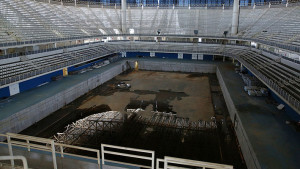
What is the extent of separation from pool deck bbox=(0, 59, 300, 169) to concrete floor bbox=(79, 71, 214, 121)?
219cm

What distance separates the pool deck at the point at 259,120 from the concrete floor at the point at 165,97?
219 cm

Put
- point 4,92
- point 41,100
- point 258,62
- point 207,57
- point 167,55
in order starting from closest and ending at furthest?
point 41,100 → point 4,92 → point 258,62 → point 207,57 → point 167,55

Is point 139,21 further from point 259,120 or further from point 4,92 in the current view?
point 259,120

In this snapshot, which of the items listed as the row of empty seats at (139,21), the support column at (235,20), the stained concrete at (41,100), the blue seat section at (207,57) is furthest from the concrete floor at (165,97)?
the support column at (235,20)

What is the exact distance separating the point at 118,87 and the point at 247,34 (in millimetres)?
17563

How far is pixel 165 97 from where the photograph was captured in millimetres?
18266

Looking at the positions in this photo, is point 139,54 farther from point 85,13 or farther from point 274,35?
point 274,35

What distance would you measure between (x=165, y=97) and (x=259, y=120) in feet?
26.3

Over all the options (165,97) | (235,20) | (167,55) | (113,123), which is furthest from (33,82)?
(235,20)

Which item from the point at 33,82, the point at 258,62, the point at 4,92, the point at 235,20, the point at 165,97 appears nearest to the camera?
the point at 4,92

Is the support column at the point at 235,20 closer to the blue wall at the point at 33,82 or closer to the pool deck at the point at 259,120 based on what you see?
the pool deck at the point at 259,120

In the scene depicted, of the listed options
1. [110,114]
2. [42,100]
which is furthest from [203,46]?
[42,100]

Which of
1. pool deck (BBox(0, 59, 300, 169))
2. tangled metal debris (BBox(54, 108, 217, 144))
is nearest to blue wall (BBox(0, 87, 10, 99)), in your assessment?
pool deck (BBox(0, 59, 300, 169))

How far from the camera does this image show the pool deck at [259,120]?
848 centimetres
